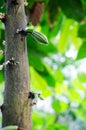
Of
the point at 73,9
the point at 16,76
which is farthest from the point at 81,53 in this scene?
the point at 16,76

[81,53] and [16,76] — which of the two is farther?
[81,53]

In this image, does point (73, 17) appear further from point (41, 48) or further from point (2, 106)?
point (2, 106)

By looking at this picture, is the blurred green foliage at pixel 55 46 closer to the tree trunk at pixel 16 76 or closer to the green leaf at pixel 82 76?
the green leaf at pixel 82 76

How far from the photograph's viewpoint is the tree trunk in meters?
0.58

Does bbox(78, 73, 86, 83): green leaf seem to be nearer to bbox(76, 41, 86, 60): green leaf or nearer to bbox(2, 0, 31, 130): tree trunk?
bbox(76, 41, 86, 60): green leaf

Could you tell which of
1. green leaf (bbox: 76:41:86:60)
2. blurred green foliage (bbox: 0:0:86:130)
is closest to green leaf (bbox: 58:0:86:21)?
blurred green foliage (bbox: 0:0:86:130)

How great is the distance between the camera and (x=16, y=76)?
60 centimetres

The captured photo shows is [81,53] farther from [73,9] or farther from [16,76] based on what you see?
[16,76]

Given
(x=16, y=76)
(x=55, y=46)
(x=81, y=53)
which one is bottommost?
(x=16, y=76)

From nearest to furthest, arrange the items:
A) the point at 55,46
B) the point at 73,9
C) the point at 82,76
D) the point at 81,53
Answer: the point at 81,53 → the point at 73,9 → the point at 55,46 → the point at 82,76

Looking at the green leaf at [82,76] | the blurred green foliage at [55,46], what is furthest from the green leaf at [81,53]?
the green leaf at [82,76]

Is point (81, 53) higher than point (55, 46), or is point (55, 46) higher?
point (55, 46)

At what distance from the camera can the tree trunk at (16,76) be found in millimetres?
578

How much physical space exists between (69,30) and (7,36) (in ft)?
3.58
